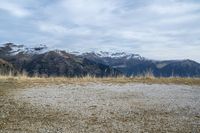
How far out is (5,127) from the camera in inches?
496

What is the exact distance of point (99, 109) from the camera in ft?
52.6

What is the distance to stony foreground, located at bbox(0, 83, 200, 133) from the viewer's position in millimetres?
12664

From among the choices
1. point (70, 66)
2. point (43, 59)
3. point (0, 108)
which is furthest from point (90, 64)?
point (0, 108)

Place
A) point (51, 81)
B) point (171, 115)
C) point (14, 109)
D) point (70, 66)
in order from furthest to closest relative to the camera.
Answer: point (70, 66)
point (51, 81)
point (14, 109)
point (171, 115)

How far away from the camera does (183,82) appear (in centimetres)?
2764

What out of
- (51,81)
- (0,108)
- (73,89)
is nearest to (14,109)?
(0,108)

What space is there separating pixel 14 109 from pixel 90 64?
165 m

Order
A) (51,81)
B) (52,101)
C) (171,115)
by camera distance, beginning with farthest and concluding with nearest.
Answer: (51,81)
(52,101)
(171,115)

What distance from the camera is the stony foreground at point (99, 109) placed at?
41.5 ft

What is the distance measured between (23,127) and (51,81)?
14765 millimetres

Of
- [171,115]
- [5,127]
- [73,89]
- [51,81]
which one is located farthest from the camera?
[51,81]

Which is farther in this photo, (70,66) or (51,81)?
(70,66)

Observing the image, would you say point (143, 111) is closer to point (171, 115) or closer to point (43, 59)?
point (171, 115)

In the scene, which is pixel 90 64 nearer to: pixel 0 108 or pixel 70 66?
pixel 70 66
